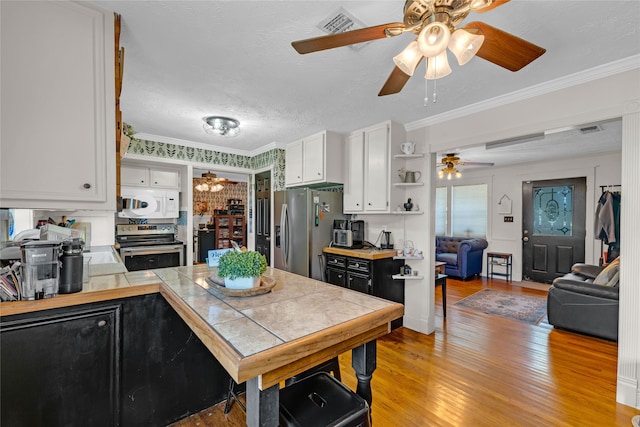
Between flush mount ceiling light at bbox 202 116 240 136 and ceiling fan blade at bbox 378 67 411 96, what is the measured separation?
2.00 meters

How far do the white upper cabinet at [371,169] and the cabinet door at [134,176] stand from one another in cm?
305

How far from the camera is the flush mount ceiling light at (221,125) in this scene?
10.4 ft

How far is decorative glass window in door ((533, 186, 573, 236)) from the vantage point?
5312 millimetres

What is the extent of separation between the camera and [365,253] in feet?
10.8

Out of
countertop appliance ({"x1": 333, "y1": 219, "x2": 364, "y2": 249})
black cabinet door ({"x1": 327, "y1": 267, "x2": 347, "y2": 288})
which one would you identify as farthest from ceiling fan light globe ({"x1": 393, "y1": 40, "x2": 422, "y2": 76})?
black cabinet door ({"x1": 327, "y1": 267, "x2": 347, "y2": 288})

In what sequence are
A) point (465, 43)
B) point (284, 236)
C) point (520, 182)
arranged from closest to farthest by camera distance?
point (465, 43)
point (284, 236)
point (520, 182)

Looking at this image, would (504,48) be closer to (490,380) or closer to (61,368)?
(490,380)

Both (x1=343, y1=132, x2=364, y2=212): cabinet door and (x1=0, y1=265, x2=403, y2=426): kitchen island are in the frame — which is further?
(x1=343, y1=132, x2=364, y2=212): cabinet door

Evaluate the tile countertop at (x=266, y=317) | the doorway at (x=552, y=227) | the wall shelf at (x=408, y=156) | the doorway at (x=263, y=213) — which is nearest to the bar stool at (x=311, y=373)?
the tile countertop at (x=266, y=317)

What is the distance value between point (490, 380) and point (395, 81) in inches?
97.3

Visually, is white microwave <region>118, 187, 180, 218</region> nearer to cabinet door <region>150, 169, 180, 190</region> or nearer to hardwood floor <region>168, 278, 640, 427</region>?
cabinet door <region>150, 169, 180, 190</region>

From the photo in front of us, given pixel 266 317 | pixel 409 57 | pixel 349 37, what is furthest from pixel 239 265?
pixel 409 57

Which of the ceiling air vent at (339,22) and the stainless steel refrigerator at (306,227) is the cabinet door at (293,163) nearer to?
the stainless steel refrigerator at (306,227)

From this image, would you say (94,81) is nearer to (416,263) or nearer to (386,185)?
(386,185)
